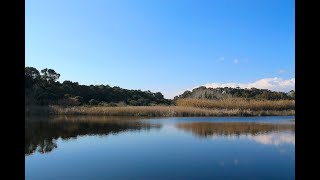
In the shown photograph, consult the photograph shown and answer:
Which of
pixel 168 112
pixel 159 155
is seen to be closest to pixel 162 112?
pixel 168 112

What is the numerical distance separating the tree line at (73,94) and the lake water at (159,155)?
45.0ft

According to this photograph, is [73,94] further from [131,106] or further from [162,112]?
[162,112]

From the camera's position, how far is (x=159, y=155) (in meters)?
7.98

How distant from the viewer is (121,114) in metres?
22.2

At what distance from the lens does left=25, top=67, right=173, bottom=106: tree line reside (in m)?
25.6

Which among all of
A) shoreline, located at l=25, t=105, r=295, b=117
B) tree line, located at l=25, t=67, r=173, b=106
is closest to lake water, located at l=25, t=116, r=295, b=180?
shoreline, located at l=25, t=105, r=295, b=117

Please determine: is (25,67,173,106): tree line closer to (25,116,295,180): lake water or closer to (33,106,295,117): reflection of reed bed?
(33,106,295,117): reflection of reed bed

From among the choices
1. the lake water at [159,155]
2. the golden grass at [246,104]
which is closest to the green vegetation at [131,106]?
the golden grass at [246,104]

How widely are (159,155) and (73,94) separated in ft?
75.9

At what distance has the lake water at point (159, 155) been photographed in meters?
6.14
